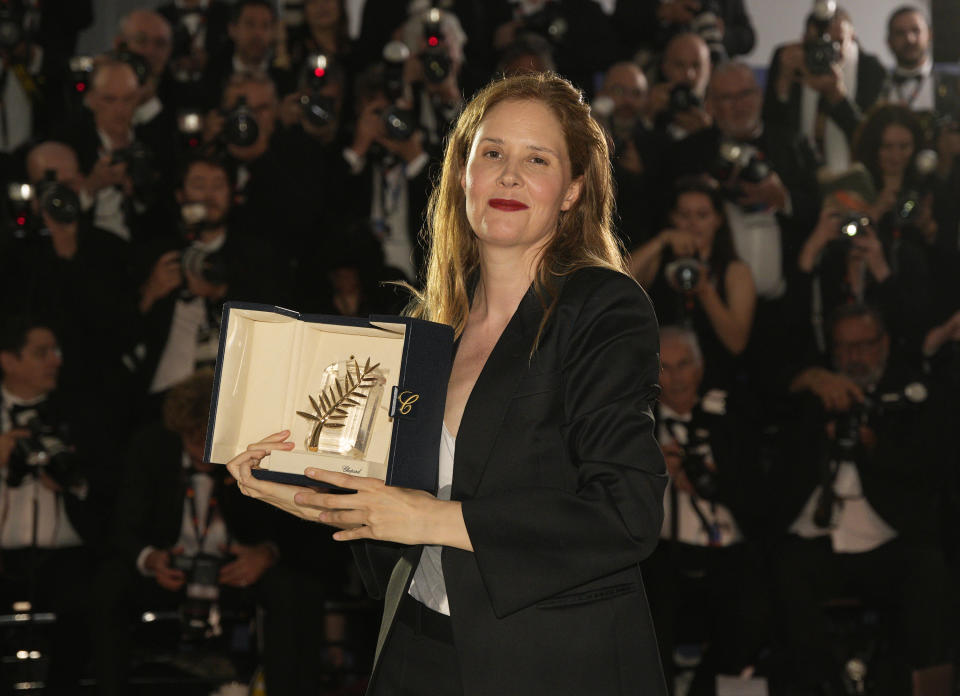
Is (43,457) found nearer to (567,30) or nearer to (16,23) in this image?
(16,23)

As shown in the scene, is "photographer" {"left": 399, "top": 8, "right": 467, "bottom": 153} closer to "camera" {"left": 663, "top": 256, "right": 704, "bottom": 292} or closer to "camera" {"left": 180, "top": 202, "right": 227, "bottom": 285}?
"camera" {"left": 180, "top": 202, "right": 227, "bottom": 285}

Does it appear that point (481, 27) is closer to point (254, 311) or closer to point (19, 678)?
point (19, 678)

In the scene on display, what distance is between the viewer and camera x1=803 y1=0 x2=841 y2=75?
185 inches

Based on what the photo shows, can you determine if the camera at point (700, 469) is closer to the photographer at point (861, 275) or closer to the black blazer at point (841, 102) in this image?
the photographer at point (861, 275)

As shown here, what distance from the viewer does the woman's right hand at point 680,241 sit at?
4.51 metres

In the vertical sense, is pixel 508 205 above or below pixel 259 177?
below

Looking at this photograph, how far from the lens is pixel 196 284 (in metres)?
4.38

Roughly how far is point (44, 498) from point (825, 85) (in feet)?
11.8

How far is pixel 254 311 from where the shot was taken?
1.60m

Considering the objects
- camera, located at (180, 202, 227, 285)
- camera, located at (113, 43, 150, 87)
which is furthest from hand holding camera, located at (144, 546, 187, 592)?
camera, located at (113, 43, 150, 87)

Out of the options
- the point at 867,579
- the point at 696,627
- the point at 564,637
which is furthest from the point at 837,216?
the point at 564,637

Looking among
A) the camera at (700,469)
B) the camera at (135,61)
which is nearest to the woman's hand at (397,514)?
the camera at (700,469)

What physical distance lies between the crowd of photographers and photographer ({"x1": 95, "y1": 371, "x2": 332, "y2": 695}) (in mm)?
11

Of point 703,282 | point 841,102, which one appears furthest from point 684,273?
point 841,102
